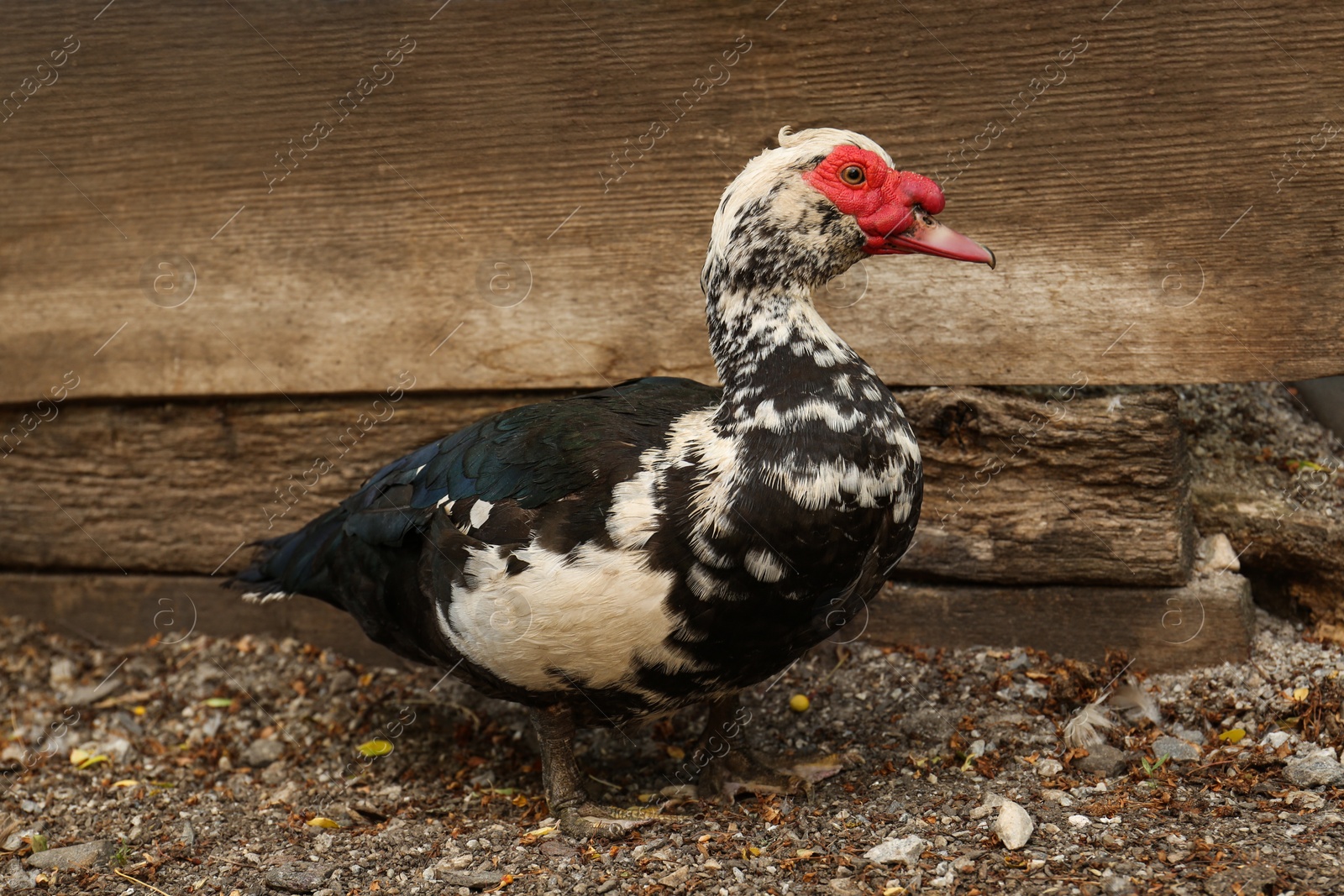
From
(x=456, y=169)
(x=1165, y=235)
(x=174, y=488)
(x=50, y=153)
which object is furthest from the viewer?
(x=174, y=488)

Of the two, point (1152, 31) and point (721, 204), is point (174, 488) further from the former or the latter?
point (1152, 31)

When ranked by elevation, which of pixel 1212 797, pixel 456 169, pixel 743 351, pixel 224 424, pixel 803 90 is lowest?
pixel 1212 797

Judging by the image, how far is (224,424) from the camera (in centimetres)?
387

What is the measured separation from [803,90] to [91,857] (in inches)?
107

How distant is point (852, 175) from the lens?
263 cm

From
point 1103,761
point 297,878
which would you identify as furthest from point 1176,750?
point 297,878

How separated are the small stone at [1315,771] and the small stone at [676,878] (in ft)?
4.61

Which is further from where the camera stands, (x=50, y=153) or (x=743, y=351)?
(x=50, y=153)

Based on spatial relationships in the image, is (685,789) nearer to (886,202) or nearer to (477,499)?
(477,499)

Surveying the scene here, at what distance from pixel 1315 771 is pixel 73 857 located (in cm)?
301

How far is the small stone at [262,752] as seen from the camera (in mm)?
3539

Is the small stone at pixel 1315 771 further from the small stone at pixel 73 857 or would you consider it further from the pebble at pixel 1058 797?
the small stone at pixel 73 857

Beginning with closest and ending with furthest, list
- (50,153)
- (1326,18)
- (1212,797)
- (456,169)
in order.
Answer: (1212,797) → (1326,18) → (456,169) → (50,153)

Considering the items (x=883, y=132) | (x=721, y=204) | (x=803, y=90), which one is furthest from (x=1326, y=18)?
(x=721, y=204)
